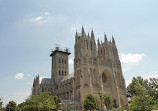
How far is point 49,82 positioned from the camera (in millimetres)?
77062

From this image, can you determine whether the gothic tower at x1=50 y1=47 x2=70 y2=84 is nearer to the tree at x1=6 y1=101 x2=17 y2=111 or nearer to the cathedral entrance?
the tree at x1=6 y1=101 x2=17 y2=111

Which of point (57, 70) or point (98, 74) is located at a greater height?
point (57, 70)

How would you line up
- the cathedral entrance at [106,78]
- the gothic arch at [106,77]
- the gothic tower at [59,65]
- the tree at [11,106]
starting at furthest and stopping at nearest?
the gothic tower at [59,65] < the gothic arch at [106,77] < the cathedral entrance at [106,78] < the tree at [11,106]

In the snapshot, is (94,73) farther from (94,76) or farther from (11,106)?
(11,106)

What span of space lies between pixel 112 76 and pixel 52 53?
160 ft

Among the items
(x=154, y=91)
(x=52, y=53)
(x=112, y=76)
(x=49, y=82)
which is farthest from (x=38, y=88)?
(x=154, y=91)

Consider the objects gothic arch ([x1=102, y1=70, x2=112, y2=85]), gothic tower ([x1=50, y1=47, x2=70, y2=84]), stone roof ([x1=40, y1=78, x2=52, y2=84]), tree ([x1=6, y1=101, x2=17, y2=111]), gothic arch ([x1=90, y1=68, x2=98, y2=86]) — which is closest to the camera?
tree ([x1=6, y1=101, x2=17, y2=111])

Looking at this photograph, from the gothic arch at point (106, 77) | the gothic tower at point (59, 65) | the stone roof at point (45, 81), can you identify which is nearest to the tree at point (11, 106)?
the stone roof at point (45, 81)

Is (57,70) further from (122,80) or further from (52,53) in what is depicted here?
(122,80)

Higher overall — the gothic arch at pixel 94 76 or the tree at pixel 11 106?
the gothic arch at pixel 94 76

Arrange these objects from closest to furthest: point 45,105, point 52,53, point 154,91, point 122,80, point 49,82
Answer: point 45,105
point 154,91
point 122,80
point 49,82
point 52,53

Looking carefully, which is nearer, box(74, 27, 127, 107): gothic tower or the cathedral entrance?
box(74, 27, 127, 107): gothic tower

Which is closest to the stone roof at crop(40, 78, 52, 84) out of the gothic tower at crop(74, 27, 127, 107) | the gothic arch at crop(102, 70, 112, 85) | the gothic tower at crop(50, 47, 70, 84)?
the gothic tower at crop(50, 47, 70, 84)

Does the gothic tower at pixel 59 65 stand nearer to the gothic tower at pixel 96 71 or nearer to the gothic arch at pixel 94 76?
the gothic tower at pixel 96 71
